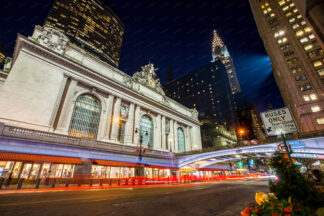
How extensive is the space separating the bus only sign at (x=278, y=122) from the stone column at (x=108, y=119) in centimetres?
2327

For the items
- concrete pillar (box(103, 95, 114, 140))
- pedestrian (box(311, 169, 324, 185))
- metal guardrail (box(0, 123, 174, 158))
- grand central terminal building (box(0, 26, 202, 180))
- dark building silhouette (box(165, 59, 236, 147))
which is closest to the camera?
pedestrian (box(311, 169, 324, 185))

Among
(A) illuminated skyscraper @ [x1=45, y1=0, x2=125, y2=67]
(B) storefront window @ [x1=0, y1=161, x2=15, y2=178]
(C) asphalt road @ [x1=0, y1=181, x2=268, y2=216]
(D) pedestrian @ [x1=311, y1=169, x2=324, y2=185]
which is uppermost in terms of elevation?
(A) illuminated skyscraper @ [x1=45, y1=0, x2=125, y2=67]

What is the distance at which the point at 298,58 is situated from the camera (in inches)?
1551

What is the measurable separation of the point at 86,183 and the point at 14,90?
50.7ft

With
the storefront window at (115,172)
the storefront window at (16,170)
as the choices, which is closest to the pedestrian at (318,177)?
the storefront window at (115,172)

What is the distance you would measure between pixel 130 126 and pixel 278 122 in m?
26.4

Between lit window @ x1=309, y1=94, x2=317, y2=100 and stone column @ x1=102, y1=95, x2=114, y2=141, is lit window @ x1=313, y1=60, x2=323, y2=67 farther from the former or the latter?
stone column @ x1=102, y1=95, x2=114, y2=141

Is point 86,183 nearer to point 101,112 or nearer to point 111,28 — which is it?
point 101,112

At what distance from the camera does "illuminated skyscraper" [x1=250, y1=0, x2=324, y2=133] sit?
34.1 metres

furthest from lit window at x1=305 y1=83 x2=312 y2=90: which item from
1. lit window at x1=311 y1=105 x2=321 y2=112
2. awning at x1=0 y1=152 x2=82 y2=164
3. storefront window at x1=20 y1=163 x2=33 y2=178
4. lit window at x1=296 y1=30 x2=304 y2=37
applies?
storefront window at x1=20 y1=163 x2=33 y2=178

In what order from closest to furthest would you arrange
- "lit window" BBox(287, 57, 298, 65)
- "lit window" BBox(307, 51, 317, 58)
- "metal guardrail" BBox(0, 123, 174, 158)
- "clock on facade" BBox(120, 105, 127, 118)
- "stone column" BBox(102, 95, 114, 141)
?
1. "metal guardrail" BBox(0, 123, 174, 158)
2. "stone column" BBox(102, 95, 114, 141)
3. "clock on facade" BBox(120, 105, 127, 118)
4. "lit window" BBox(307, 51, 317, 58)
5. "lit window" BBox(287, 57, 298, 65)

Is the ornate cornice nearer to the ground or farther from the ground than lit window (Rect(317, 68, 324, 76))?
nearer to the ground

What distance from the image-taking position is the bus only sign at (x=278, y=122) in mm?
6938

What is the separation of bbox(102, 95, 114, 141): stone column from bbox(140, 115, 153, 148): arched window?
28.4 ft
